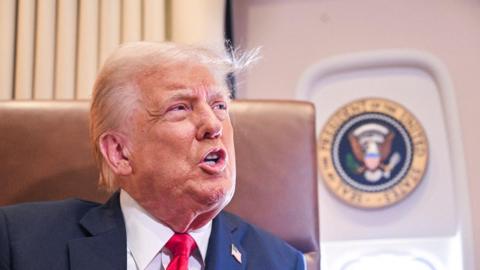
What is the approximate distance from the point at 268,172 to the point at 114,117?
43cm

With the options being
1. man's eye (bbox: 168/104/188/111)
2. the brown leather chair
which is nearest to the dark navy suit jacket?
the brown leather chair

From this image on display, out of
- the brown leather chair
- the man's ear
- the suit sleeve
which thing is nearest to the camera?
the suit sleeve

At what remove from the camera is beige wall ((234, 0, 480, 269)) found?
263 centimetres

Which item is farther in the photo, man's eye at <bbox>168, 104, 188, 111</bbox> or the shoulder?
the shoulder

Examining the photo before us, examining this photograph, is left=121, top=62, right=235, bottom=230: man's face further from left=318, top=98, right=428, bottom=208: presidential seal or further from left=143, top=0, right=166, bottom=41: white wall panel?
left=318, top=98, right=428, bottom=208: presidential seal

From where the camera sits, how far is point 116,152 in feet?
3.80

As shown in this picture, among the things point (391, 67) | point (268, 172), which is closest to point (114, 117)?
point (268, 172)

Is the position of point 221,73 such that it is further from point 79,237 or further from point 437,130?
point 437,130

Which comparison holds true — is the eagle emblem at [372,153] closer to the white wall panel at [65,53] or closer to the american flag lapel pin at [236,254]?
the white wall panel at [65,53]

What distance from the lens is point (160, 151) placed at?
110cm

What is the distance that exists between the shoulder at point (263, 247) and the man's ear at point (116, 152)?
0.25 m

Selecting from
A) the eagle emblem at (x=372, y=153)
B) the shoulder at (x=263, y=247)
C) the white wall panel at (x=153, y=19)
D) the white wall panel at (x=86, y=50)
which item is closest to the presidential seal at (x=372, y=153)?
the eagle emblem at (x=372, y=153)

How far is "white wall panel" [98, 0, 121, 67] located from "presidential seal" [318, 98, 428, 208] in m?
1.15

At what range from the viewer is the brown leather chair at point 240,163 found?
4.47ft
